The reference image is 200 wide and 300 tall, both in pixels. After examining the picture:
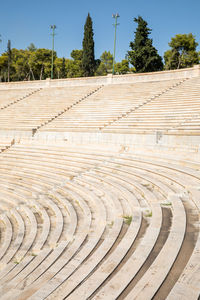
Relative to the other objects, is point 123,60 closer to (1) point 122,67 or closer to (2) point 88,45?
(1) point 122,67

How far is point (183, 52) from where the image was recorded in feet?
125

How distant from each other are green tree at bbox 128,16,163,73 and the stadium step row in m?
21.5

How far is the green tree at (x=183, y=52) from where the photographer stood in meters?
37.0

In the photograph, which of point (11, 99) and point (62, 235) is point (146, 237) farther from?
point (11, 99)

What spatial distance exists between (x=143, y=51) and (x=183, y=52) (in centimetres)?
1277

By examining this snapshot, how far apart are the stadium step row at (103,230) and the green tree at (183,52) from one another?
31904mm

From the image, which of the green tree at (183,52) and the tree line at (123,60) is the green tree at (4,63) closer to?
the tree line at (123,60)

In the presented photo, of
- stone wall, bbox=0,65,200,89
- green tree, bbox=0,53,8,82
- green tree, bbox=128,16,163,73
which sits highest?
green tree, bbox=0,53,8,82

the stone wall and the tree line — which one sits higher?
the tree line

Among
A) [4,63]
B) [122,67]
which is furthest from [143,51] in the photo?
[4,63]

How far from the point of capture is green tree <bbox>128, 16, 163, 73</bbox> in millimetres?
28781

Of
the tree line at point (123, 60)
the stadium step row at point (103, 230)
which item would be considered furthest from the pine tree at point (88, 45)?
the stadium step row at point (103, 230)

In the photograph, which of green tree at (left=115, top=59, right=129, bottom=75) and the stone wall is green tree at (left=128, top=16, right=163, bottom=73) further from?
green tree at (left=115, top=59, right=129, bottom=75)

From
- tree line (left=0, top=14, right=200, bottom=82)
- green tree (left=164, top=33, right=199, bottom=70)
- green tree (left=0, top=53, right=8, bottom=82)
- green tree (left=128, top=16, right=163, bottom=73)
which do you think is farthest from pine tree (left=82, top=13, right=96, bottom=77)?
green tree (left=0, top=53, right=8, bottom=82)
